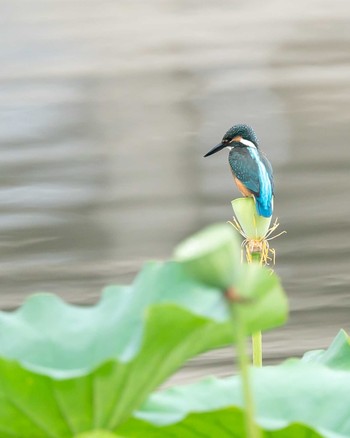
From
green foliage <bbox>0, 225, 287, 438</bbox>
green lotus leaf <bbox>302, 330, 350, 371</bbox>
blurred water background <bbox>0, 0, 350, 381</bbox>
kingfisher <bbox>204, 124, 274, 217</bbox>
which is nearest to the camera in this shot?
green foliage <bbox>0, 225, 287, 438</bbox>

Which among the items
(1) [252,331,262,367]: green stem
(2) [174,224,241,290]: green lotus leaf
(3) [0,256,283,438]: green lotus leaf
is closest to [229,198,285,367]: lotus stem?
(1) [252,331,262,367]: green stem

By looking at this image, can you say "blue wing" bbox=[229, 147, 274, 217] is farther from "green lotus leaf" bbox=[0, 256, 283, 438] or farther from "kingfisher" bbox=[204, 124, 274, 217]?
"green lotus leaf" bbox=[0, 256, 283, 438]

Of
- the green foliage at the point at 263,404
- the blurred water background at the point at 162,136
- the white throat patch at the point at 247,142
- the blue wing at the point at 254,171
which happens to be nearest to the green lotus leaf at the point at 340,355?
the green foliage at the point at 263,404

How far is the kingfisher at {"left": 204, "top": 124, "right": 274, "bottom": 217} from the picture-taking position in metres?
1.30

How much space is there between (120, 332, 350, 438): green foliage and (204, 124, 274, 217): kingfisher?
467mm

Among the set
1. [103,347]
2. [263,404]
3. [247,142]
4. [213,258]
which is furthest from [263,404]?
[247,142]

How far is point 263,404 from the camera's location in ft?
2.37

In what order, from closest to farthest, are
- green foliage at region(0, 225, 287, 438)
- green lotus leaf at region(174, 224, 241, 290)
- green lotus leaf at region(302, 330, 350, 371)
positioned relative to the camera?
green lotus leaf at region(174, 224, 241, 290) → green foliage at region(0, 225, 287, 438) → green lotus leaf at region(302, 330, 350, 371)

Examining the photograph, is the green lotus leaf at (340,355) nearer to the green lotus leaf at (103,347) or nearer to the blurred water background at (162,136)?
the green lotus leaf at (103,347)

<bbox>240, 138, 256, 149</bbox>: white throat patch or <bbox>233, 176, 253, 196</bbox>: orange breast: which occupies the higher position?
<bbox>240, 138, 256, 149</bbox>: white throat patch

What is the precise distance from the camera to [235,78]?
4.68m

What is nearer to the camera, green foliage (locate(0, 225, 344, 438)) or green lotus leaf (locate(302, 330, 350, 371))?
green foliage (locate(0, 225, 344, 438))

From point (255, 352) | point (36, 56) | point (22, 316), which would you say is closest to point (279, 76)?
point (36, 56)

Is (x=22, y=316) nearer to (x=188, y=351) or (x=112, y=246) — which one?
(x=188, y=351)
